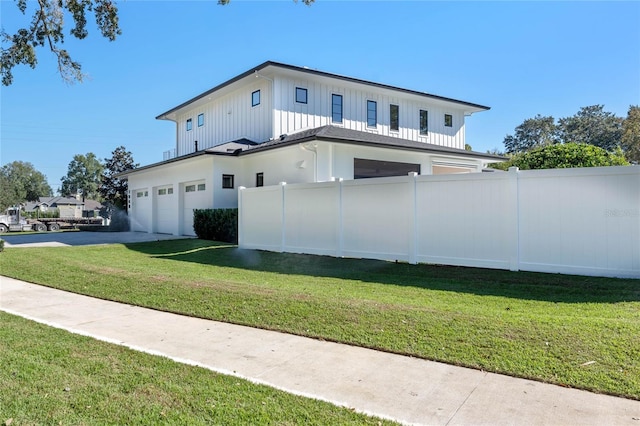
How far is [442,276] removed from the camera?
28.8 feet

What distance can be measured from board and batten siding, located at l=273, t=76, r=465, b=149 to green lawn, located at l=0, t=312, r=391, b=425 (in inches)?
616

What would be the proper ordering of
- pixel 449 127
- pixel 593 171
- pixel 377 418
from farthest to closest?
pixel 449 127 < pixel 593 171 < pixel 377 418

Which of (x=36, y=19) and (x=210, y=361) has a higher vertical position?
(x=36, y=19)

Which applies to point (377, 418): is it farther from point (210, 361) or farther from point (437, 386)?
point (210, 361)

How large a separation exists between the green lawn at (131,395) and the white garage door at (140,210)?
68.1 feet

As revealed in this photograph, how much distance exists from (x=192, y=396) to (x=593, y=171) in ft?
25.3

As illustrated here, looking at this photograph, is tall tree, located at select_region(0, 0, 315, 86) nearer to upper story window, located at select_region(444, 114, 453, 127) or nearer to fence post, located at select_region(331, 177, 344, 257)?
fence post, located at select_region(331, 177, 344, 257)

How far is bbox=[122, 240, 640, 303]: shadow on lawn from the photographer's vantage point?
6.97 m

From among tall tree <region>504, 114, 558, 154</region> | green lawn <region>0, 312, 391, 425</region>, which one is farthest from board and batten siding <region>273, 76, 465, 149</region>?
tall tree <region>504, 114, 558, 154</region>

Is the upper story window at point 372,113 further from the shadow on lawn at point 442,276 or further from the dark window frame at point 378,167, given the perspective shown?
the shadow on lawn at point 442,276

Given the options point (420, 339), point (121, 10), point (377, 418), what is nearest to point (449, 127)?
point (121, 10)

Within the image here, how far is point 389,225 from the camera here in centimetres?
1031

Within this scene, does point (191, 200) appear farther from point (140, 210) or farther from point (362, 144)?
point (362, 144)

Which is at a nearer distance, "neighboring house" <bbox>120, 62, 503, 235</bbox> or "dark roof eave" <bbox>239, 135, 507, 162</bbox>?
"dark roof eave" <bbox>239, 135, 507, 162</bbox>
